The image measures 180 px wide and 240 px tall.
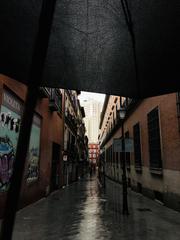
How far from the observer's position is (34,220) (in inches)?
320

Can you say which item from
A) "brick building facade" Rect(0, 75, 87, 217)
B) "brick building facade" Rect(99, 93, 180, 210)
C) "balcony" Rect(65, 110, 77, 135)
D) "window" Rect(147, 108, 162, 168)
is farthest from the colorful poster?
"balcony" Rect(65, 110, 77, 135)

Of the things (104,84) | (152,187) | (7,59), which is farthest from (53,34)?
(152,187)

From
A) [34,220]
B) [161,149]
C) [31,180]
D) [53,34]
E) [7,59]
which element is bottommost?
[34,220]

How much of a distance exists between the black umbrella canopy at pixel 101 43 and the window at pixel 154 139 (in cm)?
840

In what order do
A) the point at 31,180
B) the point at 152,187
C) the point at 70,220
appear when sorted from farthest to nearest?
1. the point at 152,187
2. the point at 31,180
3. the point at 70,220

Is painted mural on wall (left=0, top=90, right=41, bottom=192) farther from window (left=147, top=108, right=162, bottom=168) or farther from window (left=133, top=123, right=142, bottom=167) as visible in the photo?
window (left=133, top=123, right=142, bottom=167)

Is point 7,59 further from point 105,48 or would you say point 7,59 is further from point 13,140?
point 13,140

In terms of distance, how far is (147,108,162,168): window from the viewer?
12502 millimetres

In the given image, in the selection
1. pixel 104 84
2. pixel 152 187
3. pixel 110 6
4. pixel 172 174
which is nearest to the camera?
pixel 110 6

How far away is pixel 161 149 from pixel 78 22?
10.1 metres

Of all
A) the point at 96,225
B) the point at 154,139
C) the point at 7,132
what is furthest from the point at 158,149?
the point at 7,132

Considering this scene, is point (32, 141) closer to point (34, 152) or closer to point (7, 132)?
point (34, 152)

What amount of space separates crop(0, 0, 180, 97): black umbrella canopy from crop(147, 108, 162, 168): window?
8.40 metres

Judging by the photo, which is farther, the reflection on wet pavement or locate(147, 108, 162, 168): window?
→ locate(147, 108, 162, 168): window
